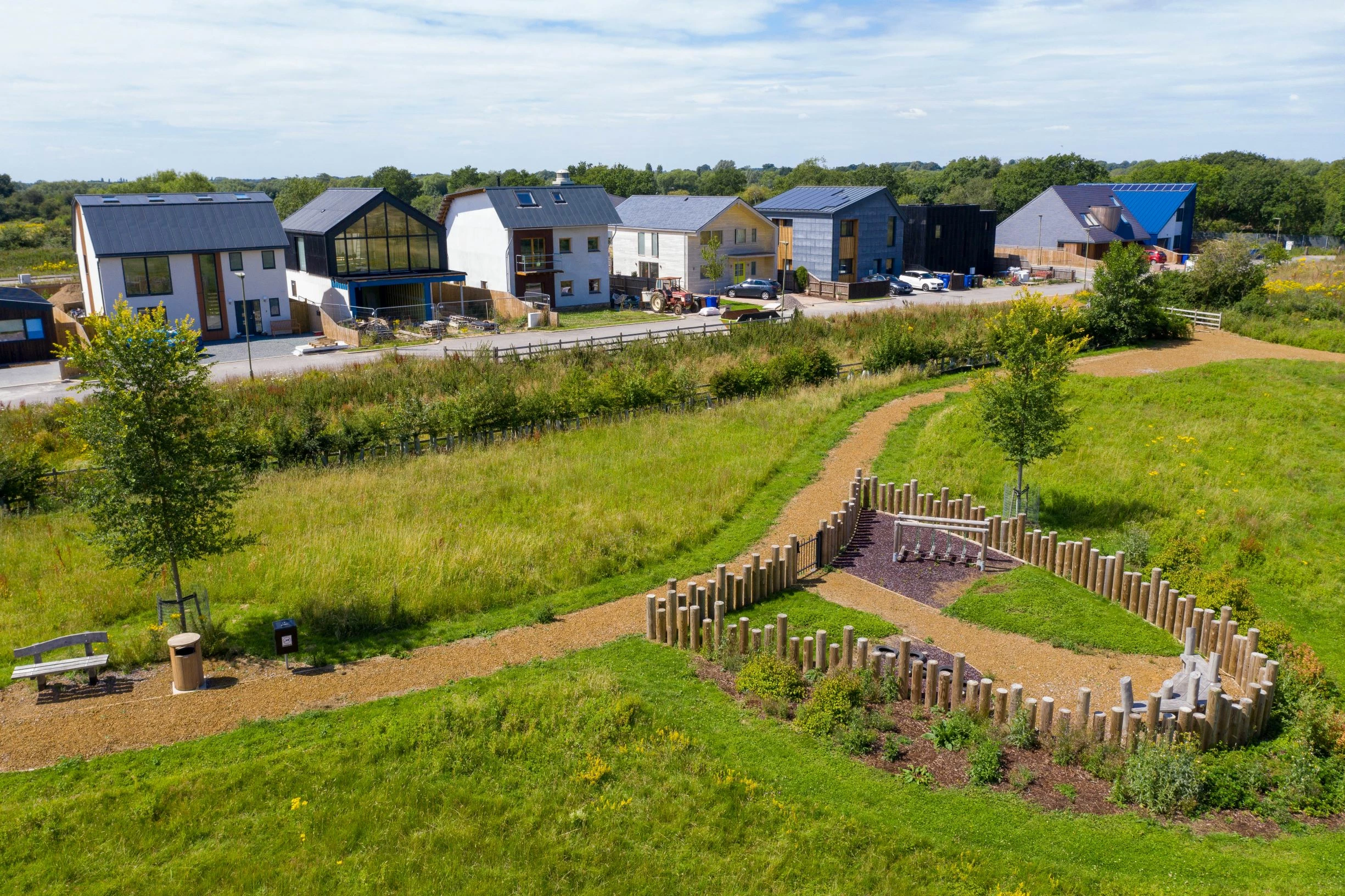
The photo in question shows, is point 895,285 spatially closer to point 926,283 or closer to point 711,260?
point 926,283

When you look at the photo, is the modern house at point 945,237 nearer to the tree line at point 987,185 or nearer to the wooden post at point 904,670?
the tree line at point 987,185

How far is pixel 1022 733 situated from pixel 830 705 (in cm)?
261

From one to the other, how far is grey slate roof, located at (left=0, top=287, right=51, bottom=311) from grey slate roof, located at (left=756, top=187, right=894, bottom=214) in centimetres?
4403

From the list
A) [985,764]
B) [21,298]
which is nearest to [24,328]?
[21,298]

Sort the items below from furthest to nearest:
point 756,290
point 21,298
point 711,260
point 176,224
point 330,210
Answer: point 756,290
point 711,260
point 330,210
point 176,224
point 21,298

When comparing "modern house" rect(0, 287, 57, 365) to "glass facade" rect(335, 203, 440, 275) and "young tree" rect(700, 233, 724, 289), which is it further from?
"young tree" rect(700, 233, 724, 289)

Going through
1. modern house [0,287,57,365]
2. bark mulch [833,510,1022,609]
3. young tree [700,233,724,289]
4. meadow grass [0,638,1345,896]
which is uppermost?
young tree [700,233,724,289]

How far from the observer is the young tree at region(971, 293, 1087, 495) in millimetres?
21766

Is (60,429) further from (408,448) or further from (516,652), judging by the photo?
(516,652)

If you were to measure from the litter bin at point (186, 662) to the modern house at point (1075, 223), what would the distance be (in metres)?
75.5

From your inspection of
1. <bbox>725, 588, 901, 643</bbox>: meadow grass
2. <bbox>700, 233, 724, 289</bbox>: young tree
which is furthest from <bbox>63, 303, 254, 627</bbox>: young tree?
<bbox>700, 233, 724, 289</bbox>: young tree

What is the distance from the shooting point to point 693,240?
6125 centimetres

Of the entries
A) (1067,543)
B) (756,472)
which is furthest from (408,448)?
(1067,543)

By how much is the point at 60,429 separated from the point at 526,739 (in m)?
24.7
